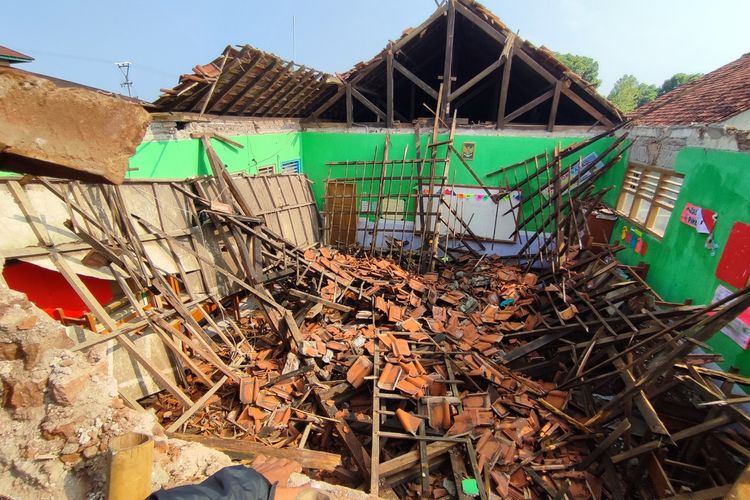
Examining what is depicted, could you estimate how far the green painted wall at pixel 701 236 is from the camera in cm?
443

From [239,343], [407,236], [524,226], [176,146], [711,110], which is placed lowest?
Result: [239,343]

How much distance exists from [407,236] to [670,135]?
620 centimetres

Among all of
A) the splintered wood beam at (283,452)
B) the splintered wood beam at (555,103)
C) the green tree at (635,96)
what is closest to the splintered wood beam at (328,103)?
the splintered wood beam at (555,103)

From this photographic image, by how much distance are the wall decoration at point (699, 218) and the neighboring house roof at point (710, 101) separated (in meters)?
1.48

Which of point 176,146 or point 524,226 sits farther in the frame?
point 524,226

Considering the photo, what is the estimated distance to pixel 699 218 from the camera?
5137 millimetres

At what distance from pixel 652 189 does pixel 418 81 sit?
6.05 m

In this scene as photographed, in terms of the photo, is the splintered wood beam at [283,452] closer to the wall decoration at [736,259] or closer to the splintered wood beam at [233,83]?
the wall decoration at [736,259]

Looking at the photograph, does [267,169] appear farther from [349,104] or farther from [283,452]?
[283,452]

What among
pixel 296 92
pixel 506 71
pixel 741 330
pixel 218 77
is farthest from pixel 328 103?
pixel 741 330

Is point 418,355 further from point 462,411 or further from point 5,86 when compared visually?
point 5,86

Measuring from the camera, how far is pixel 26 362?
2.28 meters

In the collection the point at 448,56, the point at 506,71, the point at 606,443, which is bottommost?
the point at 606,443

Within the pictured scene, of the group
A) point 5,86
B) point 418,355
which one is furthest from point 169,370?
point 5,86
